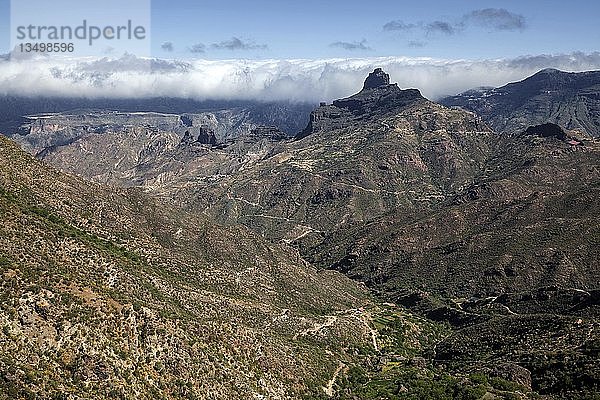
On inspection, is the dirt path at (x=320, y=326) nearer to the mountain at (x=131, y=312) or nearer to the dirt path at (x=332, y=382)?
the mountain at (x=131, y=312)

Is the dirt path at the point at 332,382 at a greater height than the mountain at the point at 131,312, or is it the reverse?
the mountain at the point at 131,312

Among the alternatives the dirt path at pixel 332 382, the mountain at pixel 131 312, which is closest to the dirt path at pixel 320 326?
the mountain at pixel 131 312

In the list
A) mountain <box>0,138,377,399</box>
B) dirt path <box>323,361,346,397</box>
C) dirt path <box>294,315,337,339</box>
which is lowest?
dirt path <box>323,361,346,397</box>

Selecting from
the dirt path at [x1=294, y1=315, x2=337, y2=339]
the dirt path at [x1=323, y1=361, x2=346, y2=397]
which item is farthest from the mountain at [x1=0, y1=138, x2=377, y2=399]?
the dirt path at [x1=323, y1=361, x2=346, y2=397]

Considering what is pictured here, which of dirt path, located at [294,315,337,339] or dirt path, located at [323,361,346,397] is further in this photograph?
dirt path, located at [294,315,337,339]

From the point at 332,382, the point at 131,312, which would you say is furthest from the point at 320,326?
the point at 131,312

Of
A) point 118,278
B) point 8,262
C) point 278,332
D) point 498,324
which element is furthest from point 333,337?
point 8,262

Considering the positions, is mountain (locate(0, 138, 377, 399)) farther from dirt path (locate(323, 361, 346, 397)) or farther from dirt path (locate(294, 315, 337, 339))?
dirt path (locate(323, 361, 346, 397))

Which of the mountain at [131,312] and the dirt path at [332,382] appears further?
the dirt path at [332,382]

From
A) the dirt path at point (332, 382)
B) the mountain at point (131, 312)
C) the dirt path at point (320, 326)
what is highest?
Result: the mountain at point (131, 312)

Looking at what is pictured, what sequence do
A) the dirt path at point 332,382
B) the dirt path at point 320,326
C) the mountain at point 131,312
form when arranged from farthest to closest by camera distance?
the dirt path at point 320,326
the dirt path at point 332,382
the mountain at point 131,312

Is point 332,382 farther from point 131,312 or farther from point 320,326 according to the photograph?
point 131,312
